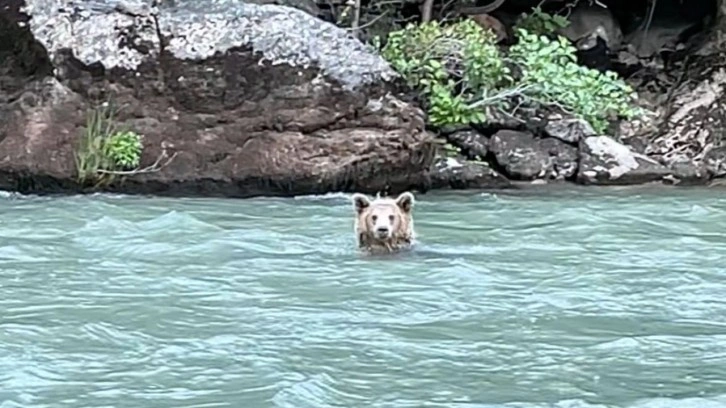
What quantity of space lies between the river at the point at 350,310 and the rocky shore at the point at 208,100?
1.26 m

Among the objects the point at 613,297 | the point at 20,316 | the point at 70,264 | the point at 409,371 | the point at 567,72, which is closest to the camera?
the point at 409,371

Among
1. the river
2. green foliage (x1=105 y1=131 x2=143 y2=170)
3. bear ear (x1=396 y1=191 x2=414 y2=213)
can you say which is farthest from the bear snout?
green foliage (x1=105 y1=131 x2=143 y2=170)

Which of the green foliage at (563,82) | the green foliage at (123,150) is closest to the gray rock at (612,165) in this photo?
the green foliage at (563,82)

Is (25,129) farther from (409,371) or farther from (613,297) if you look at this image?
(409,371)

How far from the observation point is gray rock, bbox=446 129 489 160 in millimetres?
14539

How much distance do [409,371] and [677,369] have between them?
1068 mm

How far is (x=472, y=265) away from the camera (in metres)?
8.62

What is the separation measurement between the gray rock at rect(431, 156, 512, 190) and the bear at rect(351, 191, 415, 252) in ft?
13.8

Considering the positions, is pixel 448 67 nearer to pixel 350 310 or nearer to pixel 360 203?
pixel 360 203

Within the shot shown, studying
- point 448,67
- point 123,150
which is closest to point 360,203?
point 123,150

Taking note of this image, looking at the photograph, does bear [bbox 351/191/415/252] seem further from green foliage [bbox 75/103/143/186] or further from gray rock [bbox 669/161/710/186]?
gray rock [bbox 669/161/710/186]

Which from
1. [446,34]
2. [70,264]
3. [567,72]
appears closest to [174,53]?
[446,34]

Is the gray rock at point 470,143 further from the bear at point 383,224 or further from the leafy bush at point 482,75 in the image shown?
the bear at point 383,224

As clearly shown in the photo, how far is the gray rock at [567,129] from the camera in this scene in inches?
584
